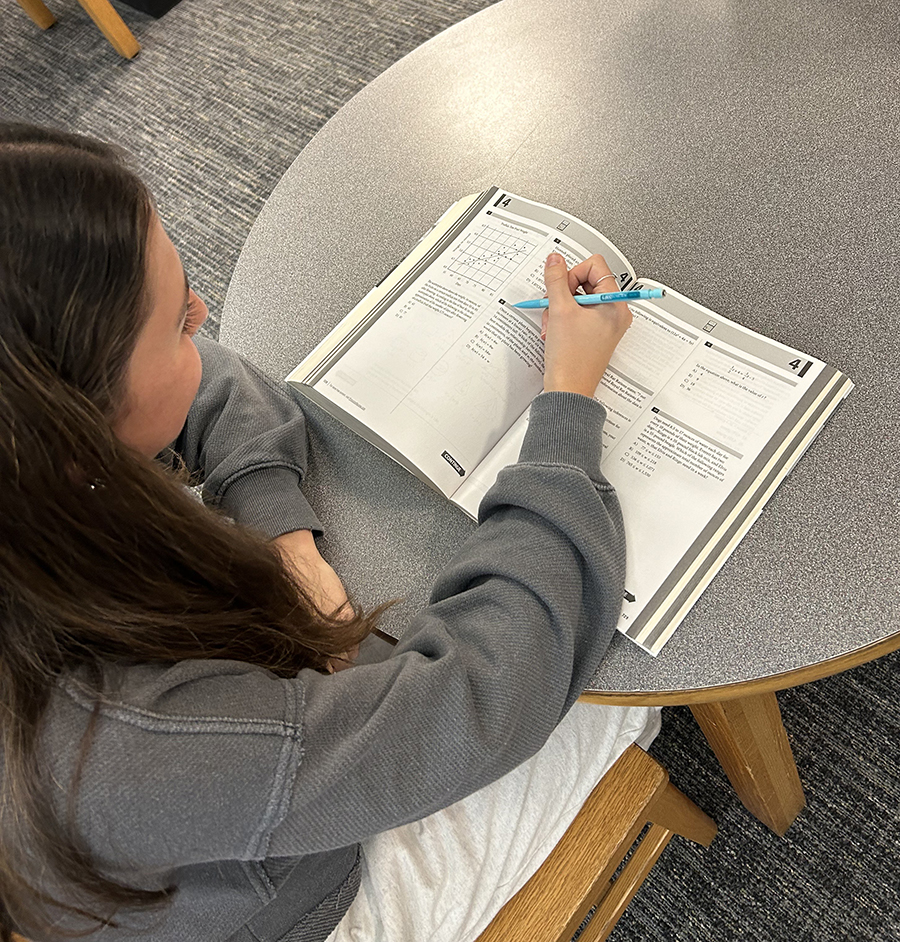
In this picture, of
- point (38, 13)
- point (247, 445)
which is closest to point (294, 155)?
point (38, 13)

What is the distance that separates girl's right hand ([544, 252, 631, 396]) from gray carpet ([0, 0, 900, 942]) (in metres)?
0.49

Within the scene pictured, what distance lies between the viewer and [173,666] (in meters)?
0.54

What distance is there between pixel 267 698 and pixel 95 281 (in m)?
0.30

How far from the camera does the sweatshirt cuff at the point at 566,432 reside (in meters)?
0.67

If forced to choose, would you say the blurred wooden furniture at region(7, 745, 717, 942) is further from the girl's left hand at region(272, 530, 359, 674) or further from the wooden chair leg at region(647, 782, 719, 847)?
the girl's left hand at region(272, 530, 359, 674)

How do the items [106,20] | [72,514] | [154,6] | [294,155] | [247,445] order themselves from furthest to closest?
A: [154,6]
[106,20]
[294,155]
[247,445]
[72,514]

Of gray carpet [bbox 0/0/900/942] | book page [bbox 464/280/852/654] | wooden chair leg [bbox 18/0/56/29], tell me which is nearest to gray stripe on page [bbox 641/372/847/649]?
book page [bbox 464/280/852/654]

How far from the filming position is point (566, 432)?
683 mm

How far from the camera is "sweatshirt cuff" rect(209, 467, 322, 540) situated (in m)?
0.74

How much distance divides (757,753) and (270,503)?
593 mm

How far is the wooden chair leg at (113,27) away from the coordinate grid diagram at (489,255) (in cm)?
187

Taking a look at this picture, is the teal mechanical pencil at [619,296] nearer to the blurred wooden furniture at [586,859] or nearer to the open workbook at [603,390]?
the open workbook at [603,390]

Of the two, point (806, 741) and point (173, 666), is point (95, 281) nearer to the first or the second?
point (173, 666)

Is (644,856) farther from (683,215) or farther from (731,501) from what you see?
(683,215)
